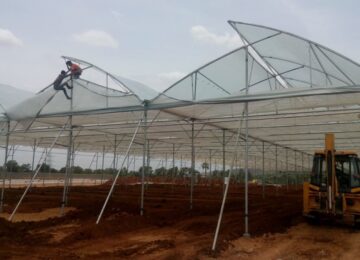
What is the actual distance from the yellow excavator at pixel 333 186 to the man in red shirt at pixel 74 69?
781cm

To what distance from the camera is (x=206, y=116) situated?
12648mm

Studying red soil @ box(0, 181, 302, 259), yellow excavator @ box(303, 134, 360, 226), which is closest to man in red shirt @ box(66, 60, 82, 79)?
red soil @ box(0, 181, 302, 259)

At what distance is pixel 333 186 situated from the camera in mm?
10266

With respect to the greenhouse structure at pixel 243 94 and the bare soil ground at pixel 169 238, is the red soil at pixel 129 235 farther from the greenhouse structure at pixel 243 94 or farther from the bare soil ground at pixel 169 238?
the greenhouse structure at pixel 243 94

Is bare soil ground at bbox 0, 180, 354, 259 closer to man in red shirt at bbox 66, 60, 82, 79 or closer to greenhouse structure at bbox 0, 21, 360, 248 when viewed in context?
greenhouse structure at bbox 0, 21, 360, 248

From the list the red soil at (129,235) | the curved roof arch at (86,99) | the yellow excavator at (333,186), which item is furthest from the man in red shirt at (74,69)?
the yellow excavator at (333,186)

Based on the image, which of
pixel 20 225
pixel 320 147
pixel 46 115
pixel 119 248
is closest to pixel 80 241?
pixel 119 248

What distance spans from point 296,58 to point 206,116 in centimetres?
356

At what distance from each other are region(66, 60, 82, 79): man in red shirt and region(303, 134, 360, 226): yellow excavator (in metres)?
7.81

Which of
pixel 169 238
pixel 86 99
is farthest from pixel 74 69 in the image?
pixel 169 238

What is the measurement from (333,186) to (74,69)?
27.8ft

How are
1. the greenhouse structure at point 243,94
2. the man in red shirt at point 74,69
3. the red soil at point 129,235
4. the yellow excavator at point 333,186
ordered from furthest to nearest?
the man in red shirt at point 74,69, the yellow excavator at point 333,186, the greenhouse structure at point 243,94, the red soil at point 129,235

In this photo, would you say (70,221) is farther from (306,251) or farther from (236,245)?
(306,251)

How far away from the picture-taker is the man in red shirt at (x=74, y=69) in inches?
483
